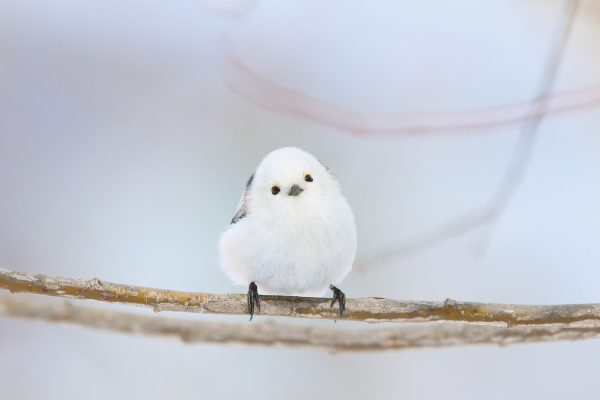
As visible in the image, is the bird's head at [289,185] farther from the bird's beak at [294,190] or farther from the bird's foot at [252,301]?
the bird's foot at [252,301]

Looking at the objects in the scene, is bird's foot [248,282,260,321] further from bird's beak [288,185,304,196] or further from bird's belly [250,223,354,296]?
bird's beak [288,185,304,196]

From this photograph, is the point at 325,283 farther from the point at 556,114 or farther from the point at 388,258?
the point at 556,114

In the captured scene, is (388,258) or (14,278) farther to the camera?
(388,258)

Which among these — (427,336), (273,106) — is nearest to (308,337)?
(427,336)

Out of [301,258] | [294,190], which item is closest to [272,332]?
[301,258]

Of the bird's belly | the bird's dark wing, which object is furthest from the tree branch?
the bird's dark wing

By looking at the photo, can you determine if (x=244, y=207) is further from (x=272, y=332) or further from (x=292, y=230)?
(x=272, y=332)

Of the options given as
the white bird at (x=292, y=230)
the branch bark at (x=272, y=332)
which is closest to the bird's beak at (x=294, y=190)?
the white bird at (x=292, y=230)
